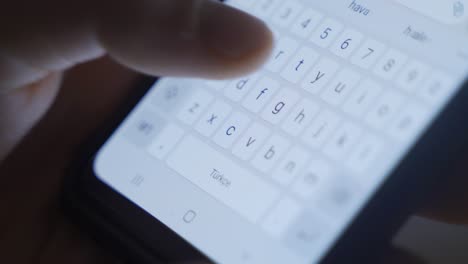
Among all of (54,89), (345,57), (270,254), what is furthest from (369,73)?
(54,89)

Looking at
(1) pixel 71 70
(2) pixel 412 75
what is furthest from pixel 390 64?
(1) pixel 71 70

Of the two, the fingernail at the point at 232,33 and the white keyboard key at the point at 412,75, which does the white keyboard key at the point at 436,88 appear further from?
the fingernail at the point at 232,33

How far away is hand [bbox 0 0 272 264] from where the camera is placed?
11.6 inches

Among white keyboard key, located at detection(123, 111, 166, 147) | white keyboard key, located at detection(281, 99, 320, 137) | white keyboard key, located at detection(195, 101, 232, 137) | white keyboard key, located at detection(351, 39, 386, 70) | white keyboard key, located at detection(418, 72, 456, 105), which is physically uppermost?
white keyboard key, located at detection(418, 72, 456, 105)

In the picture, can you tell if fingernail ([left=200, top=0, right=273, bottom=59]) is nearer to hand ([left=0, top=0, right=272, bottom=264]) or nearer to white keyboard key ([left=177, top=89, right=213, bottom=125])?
hand ([left=0, top=0, right=272, bottom=264])

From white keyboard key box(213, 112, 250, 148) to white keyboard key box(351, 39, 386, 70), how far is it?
3.3 inches

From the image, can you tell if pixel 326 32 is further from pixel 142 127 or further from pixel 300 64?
pixel 142 127

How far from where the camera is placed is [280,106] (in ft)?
1.21

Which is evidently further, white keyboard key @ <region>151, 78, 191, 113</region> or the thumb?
white keyboard key @ <region>151, 78, 191, 113</region>

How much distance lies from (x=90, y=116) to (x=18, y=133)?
0.07 meters

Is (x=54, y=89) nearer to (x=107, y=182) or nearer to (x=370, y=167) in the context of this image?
(x=107, y=182)

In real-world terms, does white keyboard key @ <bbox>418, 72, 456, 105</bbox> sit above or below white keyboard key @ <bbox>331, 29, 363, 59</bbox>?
above

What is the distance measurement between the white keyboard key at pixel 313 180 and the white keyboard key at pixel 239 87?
72 millimetres

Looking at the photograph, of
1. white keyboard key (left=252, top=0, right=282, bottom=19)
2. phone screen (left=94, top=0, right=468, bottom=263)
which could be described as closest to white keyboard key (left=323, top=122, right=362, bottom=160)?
phone screen (left=94, top=0, right=468, bottom=263)
